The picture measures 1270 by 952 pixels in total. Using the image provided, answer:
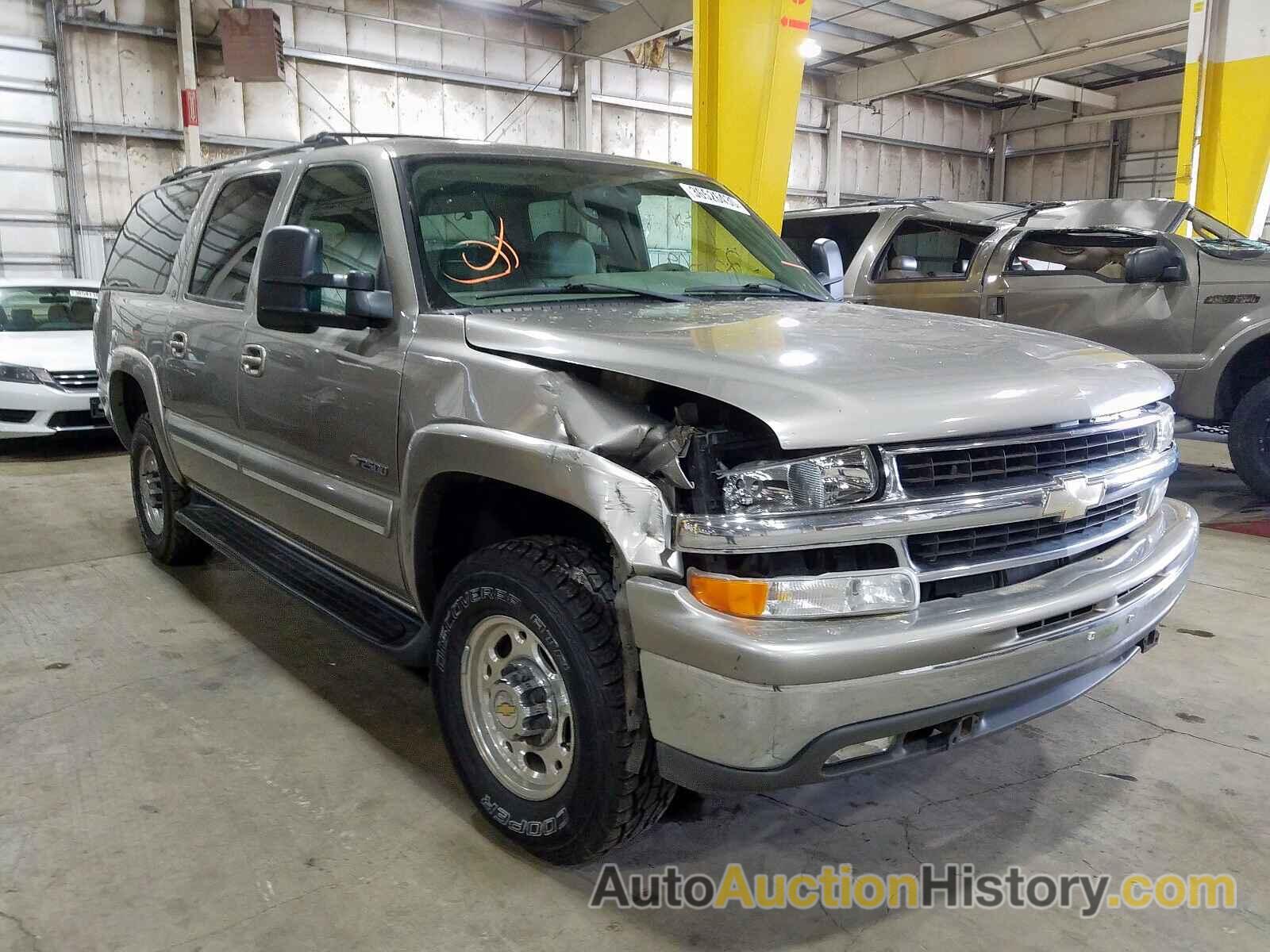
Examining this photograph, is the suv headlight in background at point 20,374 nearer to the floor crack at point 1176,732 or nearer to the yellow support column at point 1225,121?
the floor crack at point 1176,732

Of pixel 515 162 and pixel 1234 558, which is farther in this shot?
pixel 1234 558

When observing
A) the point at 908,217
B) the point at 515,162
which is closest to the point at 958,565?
the point at 515,162

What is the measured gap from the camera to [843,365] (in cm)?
200

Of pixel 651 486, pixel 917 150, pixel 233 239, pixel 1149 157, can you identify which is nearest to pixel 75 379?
pixel 233 239

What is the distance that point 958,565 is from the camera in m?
1.92

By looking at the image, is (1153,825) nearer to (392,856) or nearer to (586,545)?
(586,545)

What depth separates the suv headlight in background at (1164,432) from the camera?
99.0 inches

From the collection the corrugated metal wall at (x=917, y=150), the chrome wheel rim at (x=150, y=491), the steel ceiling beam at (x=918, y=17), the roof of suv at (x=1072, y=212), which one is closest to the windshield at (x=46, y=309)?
the chrome wheel rim at (x=150, y=491)

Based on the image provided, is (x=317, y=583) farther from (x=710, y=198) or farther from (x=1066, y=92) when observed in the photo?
(x=1066, y=92)

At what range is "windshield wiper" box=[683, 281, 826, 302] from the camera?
293 cm

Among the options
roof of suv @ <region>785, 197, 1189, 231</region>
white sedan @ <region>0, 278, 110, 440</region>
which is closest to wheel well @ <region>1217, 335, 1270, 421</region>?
roof of suv @ <region>785, 197, 1189, 231</region>

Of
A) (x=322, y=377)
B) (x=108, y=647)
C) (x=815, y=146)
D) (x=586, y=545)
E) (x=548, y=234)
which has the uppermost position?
(x=815, y=146)

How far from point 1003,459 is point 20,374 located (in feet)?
26.4

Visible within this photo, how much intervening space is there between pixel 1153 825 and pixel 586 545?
1621 millimetres
